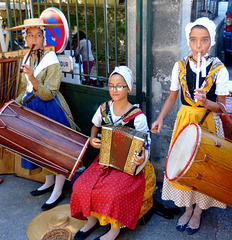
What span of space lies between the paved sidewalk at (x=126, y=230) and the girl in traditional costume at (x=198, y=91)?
12 cm

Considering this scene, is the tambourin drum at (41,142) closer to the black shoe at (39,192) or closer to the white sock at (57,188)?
the white sock at (57,188)

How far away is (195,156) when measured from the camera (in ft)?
6.41

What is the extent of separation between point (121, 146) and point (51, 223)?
1.13m

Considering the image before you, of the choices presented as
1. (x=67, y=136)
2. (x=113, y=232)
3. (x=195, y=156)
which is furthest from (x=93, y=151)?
(x=195, y=156)

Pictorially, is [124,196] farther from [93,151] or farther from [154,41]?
[154,41]

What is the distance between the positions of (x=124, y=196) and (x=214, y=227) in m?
0.97

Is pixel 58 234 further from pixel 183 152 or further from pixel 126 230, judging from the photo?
pixel 183 152

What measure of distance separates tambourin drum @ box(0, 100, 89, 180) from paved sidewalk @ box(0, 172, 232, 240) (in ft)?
2.21

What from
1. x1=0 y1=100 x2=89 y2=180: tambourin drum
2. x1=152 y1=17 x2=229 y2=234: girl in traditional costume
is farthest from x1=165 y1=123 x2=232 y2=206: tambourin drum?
x1=0 y1=100 x2=89 y2=180: tambourin drum

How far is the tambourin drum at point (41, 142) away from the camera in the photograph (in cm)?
271

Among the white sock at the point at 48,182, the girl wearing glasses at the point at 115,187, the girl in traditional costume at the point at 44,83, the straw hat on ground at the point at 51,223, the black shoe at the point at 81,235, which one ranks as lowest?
the straw hat on ground at the point at 51,223

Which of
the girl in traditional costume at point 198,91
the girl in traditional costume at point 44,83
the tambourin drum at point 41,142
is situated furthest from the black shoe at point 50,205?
the girl in traditional costume at point 198,91

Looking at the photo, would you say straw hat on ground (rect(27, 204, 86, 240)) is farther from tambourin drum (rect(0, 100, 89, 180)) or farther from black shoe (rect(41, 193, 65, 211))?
tambourin drum (rect(0, 100, 89, 180))

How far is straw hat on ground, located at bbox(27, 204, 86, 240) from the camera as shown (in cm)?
279
